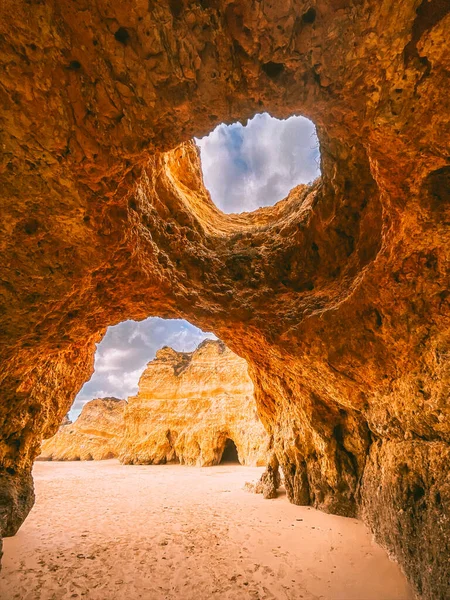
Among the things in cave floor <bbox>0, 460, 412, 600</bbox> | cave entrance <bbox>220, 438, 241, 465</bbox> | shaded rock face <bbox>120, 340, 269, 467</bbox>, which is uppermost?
shaded rock face <bbox>120, 340, 269, 467</bbox>

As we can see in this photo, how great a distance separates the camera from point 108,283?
19.5 feet

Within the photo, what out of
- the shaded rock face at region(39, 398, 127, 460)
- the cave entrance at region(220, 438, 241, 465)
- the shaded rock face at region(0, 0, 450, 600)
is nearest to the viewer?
the shaded rock face at region(0, 0, 450, 600)

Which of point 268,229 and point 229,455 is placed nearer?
point 268,229

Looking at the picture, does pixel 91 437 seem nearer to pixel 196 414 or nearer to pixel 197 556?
pixel 196 414

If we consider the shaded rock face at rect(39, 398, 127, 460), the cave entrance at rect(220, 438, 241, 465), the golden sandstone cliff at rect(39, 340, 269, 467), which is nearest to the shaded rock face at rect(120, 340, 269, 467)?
the golden sandstone cliff at rect(39, 340, 269, 467)

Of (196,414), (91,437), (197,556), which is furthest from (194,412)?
(197,556)

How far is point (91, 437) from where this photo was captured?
106 feet

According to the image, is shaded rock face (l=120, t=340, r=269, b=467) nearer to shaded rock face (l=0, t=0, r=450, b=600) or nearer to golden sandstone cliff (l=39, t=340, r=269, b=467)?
golden sandstone cliff (l=39, t=340, r=269, b=467)

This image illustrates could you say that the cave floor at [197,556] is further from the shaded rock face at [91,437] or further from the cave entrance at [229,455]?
the shaded rock face at [91,437]

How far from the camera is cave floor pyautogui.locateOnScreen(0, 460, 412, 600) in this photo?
460 centimetres

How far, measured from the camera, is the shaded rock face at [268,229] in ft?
9.68

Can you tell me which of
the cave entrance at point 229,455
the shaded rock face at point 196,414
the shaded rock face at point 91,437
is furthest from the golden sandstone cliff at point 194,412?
the shaded rock face at point 91,437

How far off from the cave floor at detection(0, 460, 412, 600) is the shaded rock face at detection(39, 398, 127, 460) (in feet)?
85.9

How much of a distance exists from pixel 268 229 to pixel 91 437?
35.1 m
